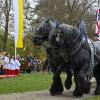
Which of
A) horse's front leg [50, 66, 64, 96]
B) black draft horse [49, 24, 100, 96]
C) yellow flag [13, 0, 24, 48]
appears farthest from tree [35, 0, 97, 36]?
black draft horse [49, 24, 100, 96]

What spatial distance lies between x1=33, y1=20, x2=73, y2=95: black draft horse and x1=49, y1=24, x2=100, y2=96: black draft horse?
20 centimetres

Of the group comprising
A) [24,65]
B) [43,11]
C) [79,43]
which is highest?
[43,11]

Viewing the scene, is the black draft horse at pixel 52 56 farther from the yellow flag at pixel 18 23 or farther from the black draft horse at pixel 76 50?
the yellow flag at pixel 18 23

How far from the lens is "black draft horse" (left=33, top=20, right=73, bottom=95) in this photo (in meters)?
10.8

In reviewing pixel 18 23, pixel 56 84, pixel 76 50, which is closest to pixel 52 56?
pixel 76 50

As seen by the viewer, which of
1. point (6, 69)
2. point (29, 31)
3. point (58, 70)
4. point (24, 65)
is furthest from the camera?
point (29, 31)

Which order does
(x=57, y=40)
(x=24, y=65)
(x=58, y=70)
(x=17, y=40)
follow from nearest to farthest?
1. (x=57, y=40)
2. (x=58, y=70)
3. (x=17, y=40)
4. (x=24, y=65)

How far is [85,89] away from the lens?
35.5 ft

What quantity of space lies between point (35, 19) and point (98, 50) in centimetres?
3131

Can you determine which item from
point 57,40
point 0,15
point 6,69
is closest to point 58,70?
point 57,40

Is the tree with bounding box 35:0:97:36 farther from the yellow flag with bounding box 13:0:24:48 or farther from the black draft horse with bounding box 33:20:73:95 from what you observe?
the black draft horse with bounding box 33:20:73:95

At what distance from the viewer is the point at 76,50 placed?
1095 cm

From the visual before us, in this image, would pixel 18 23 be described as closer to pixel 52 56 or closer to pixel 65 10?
pixel 52 56

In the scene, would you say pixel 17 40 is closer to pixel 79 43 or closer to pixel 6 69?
pixel 6 69
